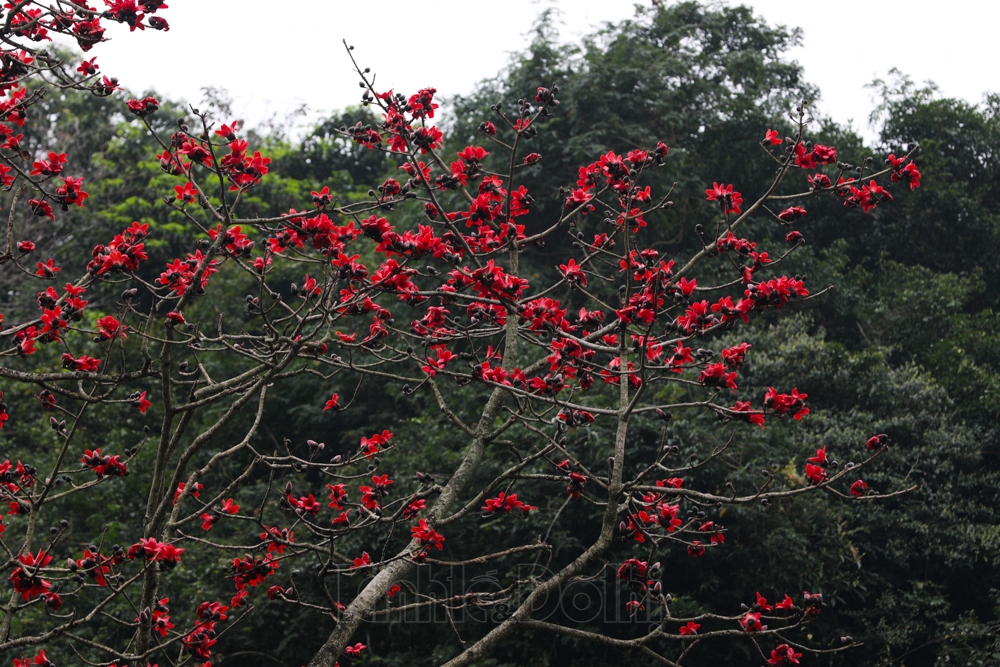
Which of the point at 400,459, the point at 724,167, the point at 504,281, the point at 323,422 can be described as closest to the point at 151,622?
the point at 504,281

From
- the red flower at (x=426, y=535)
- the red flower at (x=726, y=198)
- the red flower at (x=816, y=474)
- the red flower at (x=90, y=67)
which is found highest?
the red flower at (x=90, y=67)

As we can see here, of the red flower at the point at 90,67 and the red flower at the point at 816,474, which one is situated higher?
the red flower at the point at 90,67

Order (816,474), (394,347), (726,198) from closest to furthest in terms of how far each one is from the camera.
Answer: (816,474), (726,198), (394,347)

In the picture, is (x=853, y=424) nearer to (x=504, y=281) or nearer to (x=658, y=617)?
(x=658, y=617)

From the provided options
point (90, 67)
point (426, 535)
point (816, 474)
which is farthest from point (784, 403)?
point (90, 67)

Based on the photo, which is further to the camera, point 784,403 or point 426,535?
point 426,535

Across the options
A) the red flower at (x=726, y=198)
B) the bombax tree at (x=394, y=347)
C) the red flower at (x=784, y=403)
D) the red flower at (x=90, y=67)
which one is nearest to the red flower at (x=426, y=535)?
the bombax tree at (x=394, y=347)

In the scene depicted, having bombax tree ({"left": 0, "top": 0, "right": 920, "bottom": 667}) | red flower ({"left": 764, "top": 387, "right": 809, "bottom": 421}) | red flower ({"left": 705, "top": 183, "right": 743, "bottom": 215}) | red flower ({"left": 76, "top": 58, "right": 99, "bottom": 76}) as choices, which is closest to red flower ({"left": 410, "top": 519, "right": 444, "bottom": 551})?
bombax tree ({"left": 0, "top": 0, "right": 920, "bottom": 667})

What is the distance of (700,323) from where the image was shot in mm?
2736

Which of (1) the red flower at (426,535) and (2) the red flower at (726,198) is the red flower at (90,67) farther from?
(2) the red flower at (726,198)

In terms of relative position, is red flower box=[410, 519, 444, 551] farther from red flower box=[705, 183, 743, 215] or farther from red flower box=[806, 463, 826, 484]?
red flower box=[705, 183, 743, 215]

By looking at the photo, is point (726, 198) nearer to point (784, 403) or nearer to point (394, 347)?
point (784, 403)

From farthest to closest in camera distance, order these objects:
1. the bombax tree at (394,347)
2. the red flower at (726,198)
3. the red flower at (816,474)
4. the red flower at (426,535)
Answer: the red flower at (726,198)
the red flower at (426,535)
the red flower at (816,474)
the bombax tree at (394,347)

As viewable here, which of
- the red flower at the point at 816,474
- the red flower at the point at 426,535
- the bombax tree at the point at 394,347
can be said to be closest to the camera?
the bombax tree at the point at 394,347
